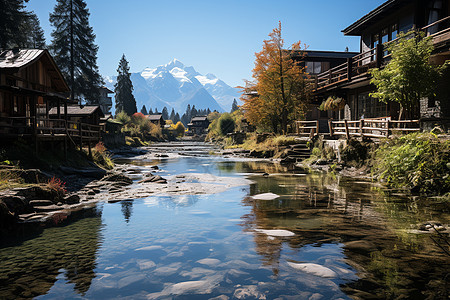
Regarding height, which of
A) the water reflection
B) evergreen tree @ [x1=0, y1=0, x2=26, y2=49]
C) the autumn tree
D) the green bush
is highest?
evergreen tree @ [x1=0, y1=0, x2=26, y2=49]

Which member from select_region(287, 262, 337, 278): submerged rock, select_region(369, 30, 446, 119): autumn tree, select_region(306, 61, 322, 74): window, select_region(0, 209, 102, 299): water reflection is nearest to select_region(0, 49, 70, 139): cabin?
select_region(0, 209, 102, 299): water reflection

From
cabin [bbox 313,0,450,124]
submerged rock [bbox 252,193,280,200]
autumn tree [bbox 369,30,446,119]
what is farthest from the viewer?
cabin [bbox 313,0,450,124]

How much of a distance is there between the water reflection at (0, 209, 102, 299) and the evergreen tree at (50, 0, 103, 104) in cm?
3741

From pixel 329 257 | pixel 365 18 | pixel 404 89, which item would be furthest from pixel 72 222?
pixel 365 18

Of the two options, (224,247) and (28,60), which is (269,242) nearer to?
(224,247)

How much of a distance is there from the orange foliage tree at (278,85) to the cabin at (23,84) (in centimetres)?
1871

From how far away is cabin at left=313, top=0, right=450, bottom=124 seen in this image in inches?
618

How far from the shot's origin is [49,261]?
5.69 metres

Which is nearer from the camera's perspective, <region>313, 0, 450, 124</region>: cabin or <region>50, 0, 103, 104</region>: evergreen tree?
<region>313, 0, 450, 124</region>: cabin

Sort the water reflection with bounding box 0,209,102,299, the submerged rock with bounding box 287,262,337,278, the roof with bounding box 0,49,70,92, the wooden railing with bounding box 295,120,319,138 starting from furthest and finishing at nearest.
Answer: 1. the wooden railing with bounding box 295,120,319,138
2. the roof with bounding box 0,49,70,92
3. the submerged rock with bounding box 287,262,337,278
4. the water reflection with bounding box 0,209,102,299

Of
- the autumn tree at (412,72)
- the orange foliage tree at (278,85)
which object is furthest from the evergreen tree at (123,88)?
the autumn tree at (412,72)

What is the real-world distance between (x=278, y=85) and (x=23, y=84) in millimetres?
22032

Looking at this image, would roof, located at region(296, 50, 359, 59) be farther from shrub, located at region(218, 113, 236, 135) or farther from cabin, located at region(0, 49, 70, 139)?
shrub, located at region(218, 113, 236, 135)

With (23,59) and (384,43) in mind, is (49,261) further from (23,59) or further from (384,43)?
(384,43)
